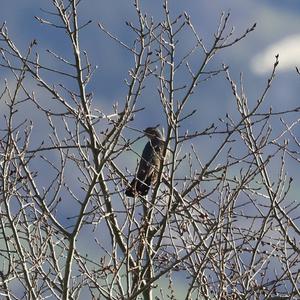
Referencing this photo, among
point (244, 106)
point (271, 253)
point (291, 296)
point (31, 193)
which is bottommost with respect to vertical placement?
point (291, 296)

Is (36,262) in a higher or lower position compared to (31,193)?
lower

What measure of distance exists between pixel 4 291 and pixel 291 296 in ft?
8.61

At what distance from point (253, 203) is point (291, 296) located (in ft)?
4.40

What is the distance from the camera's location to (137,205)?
24.5 feet

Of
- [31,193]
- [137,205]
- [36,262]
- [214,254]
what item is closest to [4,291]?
[36,262]

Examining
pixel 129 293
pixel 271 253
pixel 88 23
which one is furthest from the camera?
pixel 271 253

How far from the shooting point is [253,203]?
799cm

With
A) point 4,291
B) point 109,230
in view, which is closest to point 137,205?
point 109,230

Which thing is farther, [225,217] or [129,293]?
[225,217]

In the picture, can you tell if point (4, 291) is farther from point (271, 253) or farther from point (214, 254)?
point (271, 253)

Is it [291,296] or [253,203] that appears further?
[253,203]

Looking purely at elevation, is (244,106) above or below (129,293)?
above

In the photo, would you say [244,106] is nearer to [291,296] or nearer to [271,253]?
[271,253]

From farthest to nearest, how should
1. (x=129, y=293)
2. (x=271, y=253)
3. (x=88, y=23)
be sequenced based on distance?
1. (x=271, y=253)
2. (x=88, y=23)
3. (x=129, y=293)
